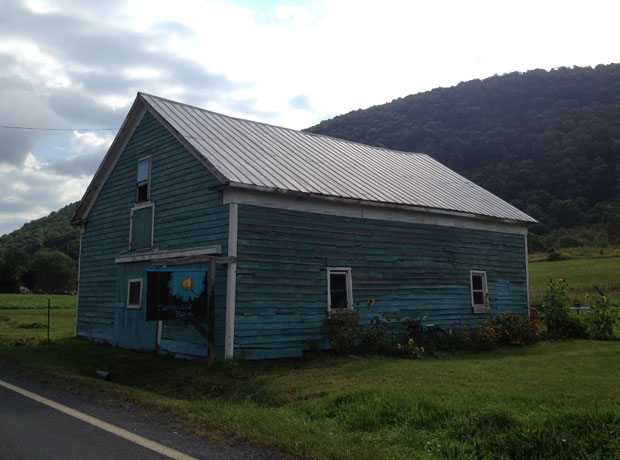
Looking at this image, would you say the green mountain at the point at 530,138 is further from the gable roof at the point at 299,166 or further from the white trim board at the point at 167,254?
the white trim board at the point at 167,254

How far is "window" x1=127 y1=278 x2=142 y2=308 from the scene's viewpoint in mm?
15165

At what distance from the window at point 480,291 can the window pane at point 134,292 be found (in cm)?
1013

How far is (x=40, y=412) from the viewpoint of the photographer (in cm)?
725

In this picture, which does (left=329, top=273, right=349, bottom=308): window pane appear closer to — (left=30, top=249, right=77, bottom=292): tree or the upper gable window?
the upper gable window

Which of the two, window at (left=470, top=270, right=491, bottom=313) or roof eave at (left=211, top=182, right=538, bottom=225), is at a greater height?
roof eave at (left=211, top=182, right=538, bottom=225)

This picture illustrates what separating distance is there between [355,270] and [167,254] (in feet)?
16.1

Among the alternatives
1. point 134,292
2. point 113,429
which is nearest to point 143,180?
point 134,292

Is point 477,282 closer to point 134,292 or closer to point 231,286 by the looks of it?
point 231,286

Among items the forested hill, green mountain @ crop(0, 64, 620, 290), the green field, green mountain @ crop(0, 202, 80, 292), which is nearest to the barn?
the green field

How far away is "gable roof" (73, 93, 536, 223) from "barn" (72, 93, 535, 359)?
7 cm

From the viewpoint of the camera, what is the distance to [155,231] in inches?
588

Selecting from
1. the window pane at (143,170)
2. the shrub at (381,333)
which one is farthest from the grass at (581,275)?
the window pane at (143,170)

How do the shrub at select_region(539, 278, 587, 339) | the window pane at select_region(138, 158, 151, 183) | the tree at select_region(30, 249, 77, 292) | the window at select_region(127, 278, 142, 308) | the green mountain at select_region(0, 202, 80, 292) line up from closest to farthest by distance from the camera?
the window at select_region(127, 278, 142, 308), the window pane at select_region(138, 158, 151, 183), the shrub at select_region(539, 278, 587, 339), the green mountain at select_region(0, 202, 80, 292), the tree at select_region(30, 249, 77, 292)

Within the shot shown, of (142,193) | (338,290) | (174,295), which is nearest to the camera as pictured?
(174,295)
